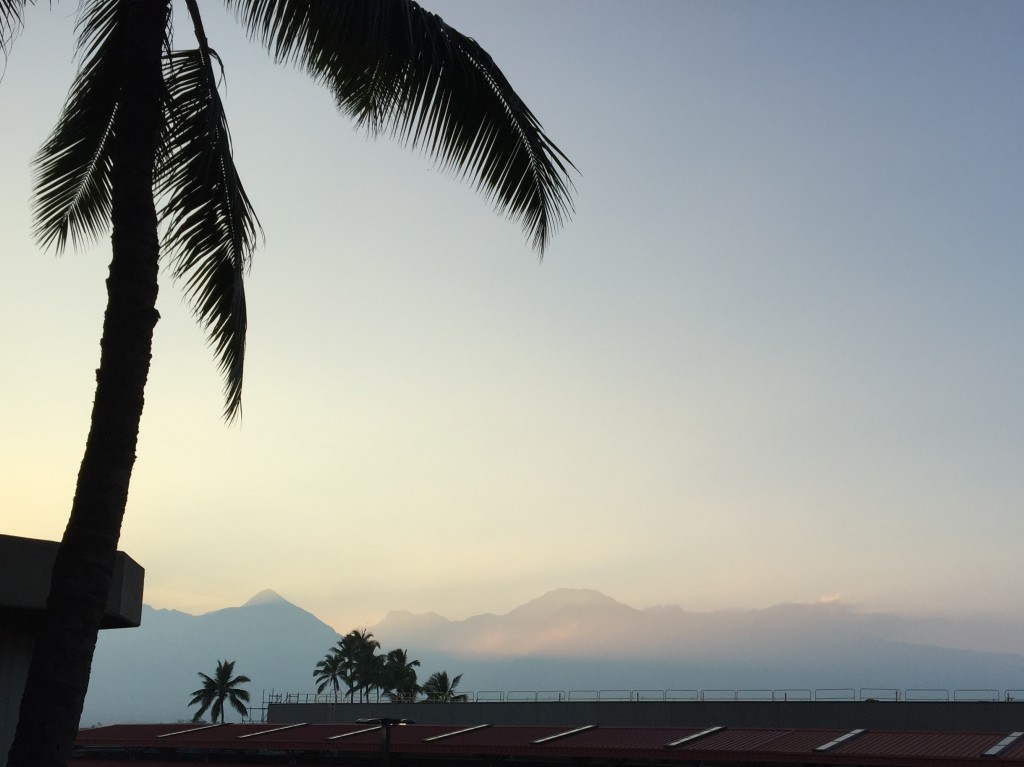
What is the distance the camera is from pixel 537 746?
2630 cm

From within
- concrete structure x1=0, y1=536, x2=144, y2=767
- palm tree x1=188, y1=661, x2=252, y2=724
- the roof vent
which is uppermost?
palm tree x1=188, y1=661, x2=252, y2=724

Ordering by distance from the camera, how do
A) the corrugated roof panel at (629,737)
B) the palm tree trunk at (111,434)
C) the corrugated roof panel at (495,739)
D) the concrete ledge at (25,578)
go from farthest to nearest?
the corrugated roof panel at (495,739) < the corrugated roof panel at (629,737) < the concrete ledge at (25,578) < the palm tree trunk at (111,434)

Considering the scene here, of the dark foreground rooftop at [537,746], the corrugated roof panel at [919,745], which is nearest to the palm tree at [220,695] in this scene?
the dark foreground rooftop at [537,746]

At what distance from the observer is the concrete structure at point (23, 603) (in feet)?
35.6

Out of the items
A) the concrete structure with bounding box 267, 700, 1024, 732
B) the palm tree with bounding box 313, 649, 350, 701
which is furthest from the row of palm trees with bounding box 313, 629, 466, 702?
the concrete structure with bounding box 267, 700, 1024, 732

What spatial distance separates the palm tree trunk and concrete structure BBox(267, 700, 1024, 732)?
1031 inches

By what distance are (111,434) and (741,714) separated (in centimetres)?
2972

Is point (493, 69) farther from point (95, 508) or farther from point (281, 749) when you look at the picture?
point (281, 749)

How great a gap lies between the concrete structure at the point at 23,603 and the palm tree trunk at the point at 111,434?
3479 millimetres

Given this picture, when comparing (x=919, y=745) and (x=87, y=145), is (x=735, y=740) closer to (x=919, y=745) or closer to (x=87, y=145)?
(x=919, y=745)

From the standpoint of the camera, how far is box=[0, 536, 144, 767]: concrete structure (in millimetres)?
10844

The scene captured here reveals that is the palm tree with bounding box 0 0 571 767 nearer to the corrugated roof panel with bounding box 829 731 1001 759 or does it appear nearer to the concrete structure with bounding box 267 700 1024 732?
the corrugated roof panel with bounding box 829 731 1001 759

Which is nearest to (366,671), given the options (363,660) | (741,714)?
(363,660)

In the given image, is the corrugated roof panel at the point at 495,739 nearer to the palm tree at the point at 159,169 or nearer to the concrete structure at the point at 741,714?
the concrete structure at the point at 741,714
